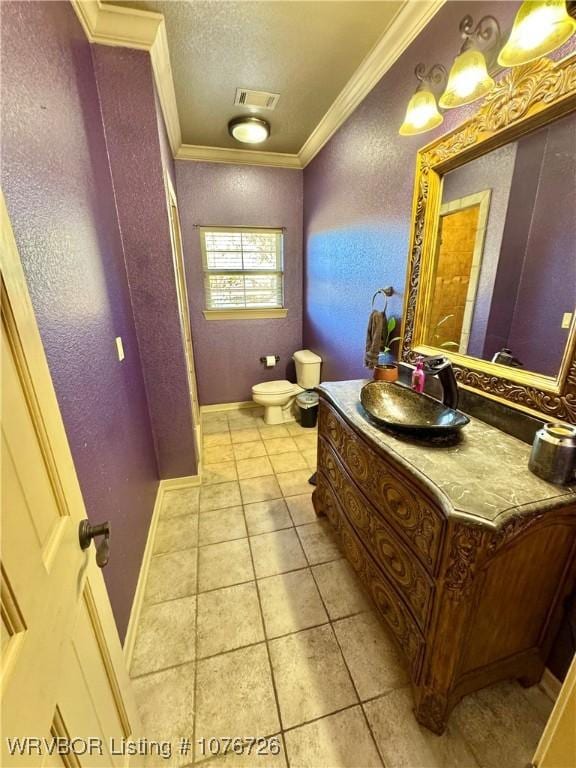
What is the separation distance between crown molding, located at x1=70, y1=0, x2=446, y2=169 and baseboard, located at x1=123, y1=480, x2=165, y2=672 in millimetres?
2445

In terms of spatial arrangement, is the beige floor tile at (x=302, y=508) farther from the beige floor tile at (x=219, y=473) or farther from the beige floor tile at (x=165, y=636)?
the beige floor tile at (x=165, y=636)

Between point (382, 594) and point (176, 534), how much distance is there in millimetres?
1261

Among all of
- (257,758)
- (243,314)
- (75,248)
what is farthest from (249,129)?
(257,758)

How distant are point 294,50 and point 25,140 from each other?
161 centimetres

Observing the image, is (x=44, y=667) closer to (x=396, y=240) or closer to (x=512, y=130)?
(x=512, y=130)

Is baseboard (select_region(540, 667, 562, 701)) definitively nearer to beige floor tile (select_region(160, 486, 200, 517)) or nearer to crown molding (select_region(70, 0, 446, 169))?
beige floor tile (select_region(160, 486, 200, 517))

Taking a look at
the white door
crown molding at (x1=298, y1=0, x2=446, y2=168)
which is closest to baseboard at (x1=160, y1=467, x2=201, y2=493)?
the white door

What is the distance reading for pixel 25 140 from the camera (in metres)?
0.83

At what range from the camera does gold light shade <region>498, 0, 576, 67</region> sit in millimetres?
814

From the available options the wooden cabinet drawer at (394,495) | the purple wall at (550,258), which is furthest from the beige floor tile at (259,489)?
the purple wall at (550,258)

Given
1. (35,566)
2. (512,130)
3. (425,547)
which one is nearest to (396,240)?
(512,130)

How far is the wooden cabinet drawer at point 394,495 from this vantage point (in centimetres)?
90

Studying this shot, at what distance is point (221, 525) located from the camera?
6.38 ft

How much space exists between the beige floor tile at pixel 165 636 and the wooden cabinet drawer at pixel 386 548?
859 millimetres
